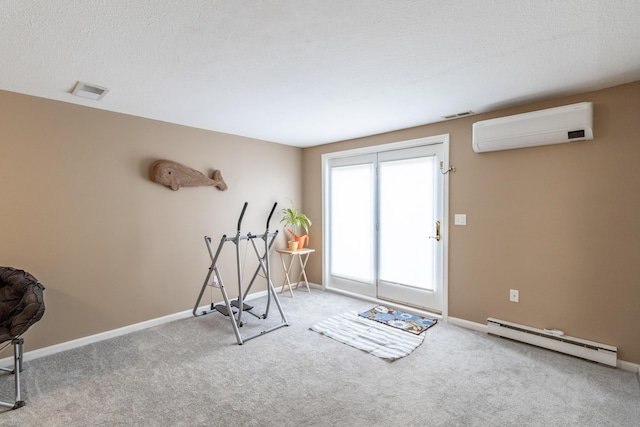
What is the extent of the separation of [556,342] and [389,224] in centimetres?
214

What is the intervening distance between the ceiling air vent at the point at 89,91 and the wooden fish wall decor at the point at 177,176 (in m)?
0.89

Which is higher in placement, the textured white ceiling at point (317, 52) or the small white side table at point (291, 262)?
the textured white ceiling at point (317, 52)

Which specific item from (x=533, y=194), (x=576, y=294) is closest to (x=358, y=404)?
(x=576, y=294)

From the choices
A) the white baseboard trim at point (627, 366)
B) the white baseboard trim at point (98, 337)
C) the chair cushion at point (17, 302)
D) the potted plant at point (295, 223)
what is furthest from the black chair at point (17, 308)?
the white baseboard trim at point (627, 366)

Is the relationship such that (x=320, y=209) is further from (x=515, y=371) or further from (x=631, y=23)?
(x=631, y=23)

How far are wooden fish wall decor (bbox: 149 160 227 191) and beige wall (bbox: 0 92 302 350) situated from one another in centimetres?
9

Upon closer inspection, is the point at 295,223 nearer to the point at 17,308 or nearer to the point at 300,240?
the point at 300,240

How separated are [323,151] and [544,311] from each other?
138 inches

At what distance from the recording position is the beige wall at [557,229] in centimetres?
257

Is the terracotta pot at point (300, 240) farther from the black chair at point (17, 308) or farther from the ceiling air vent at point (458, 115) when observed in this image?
the black chair at point (17, 308)

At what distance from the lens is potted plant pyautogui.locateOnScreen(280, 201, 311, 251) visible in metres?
4.78

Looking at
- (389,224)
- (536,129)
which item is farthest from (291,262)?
(536,129)

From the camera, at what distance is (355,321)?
368cm

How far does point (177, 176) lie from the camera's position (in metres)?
3.68
